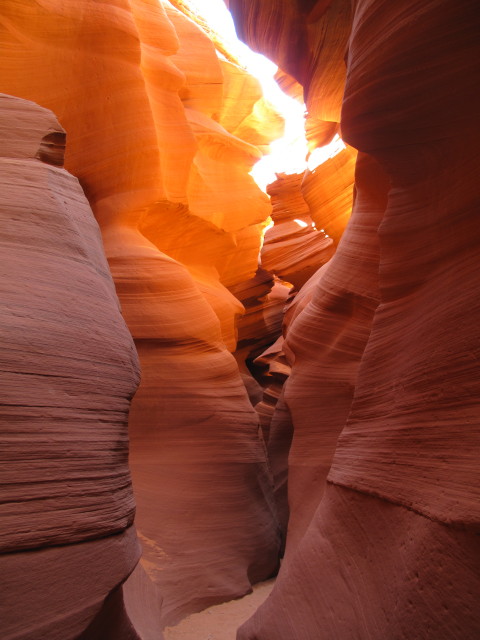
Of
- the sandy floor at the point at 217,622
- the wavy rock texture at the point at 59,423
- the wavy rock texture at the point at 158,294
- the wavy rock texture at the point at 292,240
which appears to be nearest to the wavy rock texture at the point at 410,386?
the sandy floor at the point at 217,622

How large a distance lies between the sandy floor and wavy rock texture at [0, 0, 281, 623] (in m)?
0.09

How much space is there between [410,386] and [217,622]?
9.30 feet

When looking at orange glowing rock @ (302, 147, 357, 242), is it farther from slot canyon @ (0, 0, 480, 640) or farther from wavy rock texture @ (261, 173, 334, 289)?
wavy rock texture @ (261, 173, 334, 289)

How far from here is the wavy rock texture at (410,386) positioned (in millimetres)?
2291

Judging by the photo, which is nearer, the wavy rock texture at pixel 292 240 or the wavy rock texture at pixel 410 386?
the wavy rock texture at pixel 410 386

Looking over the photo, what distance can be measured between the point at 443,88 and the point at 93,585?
9.12 feet

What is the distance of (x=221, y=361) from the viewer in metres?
5.99

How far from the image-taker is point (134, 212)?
240 inches

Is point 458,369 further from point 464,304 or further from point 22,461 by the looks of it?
point 22,461

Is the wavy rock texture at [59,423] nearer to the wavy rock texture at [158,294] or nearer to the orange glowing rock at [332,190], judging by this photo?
the wavy rock texture at [158,294]

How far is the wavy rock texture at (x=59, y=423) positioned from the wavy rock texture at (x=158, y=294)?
2.32 meters

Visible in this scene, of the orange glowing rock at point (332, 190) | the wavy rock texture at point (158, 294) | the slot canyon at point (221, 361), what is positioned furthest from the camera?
the orange glowing rock at point (332, 190)

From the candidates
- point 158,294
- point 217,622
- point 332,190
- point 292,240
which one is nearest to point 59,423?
point 217,622

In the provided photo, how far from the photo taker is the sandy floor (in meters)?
4.16
